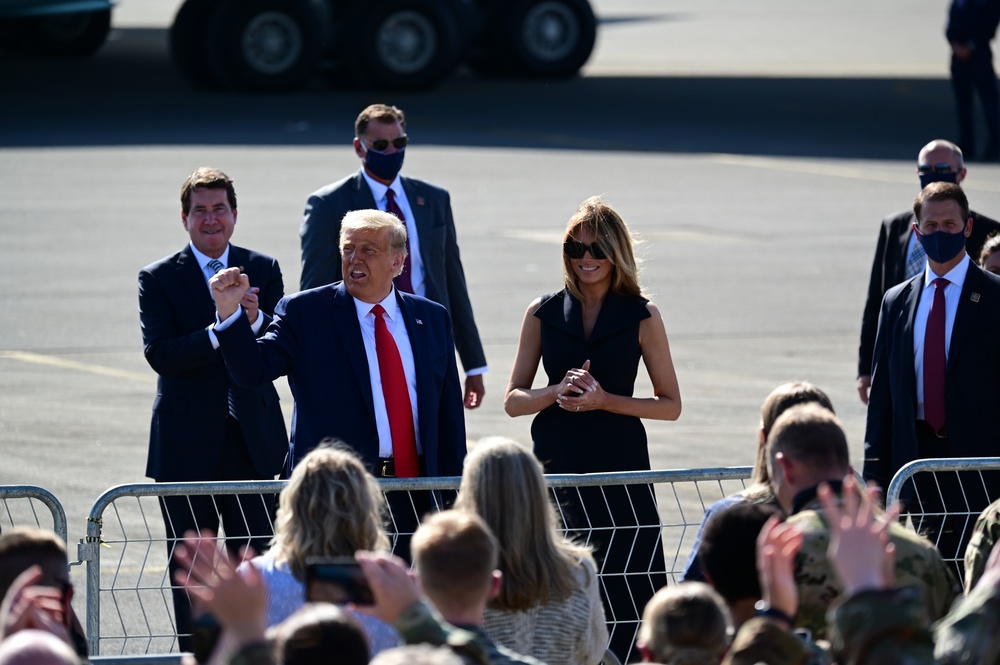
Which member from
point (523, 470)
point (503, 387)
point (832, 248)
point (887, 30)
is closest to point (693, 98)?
point (832, 248)

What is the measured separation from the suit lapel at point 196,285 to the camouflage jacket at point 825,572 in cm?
346

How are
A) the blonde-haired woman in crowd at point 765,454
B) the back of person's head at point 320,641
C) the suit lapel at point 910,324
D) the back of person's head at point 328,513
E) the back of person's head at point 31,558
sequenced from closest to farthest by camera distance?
the back of person's head at point 320,641 → the back of person's head at point 31,558 → the back of person's head at point 328,513 → the blonde-haired woman in crowd at point 765,454 → the suit lapel at point 910,324

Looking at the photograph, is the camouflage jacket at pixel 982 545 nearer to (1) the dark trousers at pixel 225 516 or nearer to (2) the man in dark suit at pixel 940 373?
(2) the man in dark suit at pixel 940 373

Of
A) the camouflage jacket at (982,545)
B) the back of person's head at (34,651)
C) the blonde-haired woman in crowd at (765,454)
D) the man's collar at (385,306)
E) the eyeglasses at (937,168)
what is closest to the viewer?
the back of person's head at (34,651)

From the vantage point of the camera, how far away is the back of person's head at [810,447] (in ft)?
15.9

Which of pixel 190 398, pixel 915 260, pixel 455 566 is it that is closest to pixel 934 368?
pixel 915 260

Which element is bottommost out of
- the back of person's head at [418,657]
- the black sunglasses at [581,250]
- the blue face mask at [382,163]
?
the back of person's head at [418,657]

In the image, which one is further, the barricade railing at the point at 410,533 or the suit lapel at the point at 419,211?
the suit lapel at the point at 419,211

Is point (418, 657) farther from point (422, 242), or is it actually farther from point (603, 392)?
point (422, 242)

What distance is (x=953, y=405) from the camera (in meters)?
7.32

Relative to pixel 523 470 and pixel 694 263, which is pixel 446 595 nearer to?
pixel 523 470

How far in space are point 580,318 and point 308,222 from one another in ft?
6.13

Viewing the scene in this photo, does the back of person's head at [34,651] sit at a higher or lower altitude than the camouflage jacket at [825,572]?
higher

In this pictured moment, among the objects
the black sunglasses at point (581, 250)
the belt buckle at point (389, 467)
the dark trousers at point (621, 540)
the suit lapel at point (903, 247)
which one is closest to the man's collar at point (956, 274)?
the suit lapel at point (903, 247)
